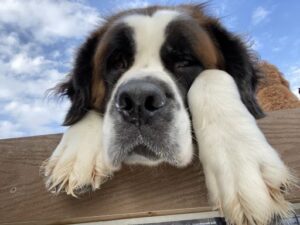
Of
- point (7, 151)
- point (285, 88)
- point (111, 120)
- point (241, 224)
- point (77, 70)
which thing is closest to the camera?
point (241, 224)

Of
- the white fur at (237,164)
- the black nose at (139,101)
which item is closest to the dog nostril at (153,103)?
the black nose at (139,101)

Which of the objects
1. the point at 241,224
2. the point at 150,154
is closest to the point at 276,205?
the point at 241,224

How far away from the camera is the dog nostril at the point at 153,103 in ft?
4.38

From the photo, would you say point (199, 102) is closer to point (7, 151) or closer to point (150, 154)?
point (150, 154)

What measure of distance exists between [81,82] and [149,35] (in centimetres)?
45

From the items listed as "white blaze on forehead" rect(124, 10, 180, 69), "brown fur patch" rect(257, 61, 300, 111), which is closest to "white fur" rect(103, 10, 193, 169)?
"white blaze on forehead" rect(124, 10, 180, 69)

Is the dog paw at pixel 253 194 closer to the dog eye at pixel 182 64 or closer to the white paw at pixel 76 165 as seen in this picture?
the white paw at pixel 76 165

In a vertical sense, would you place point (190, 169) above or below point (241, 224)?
below

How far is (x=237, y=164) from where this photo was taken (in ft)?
3.80

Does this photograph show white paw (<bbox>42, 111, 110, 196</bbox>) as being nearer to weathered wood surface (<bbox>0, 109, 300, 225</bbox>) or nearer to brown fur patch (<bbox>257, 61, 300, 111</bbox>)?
weathered wood surface (<bbox>0, 109, 300, 225</bbox>)

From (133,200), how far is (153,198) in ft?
0.22

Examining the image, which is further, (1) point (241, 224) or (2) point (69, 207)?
(2) point (69, 207)

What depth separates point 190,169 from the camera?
53.9 inches

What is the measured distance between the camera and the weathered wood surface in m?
1.33
